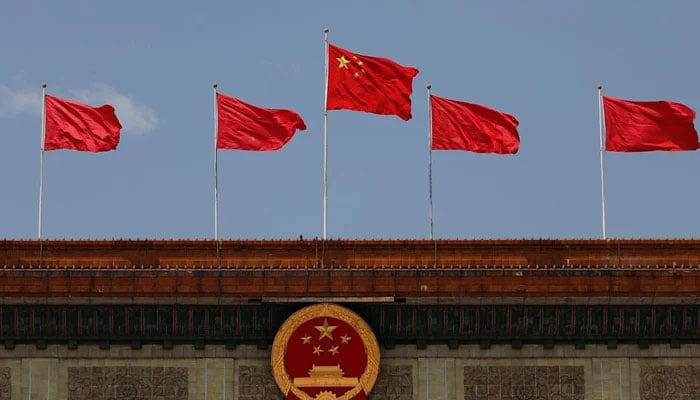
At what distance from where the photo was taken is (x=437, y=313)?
37.4 m

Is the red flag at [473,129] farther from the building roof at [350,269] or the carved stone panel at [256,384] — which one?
the carved stone panel at [256,384]

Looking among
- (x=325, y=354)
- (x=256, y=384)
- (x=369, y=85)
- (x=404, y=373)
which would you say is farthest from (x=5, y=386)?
(x=369, y=85)

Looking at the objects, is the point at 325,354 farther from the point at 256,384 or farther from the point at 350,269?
the point at 350,269

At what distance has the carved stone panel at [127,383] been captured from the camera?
122ft

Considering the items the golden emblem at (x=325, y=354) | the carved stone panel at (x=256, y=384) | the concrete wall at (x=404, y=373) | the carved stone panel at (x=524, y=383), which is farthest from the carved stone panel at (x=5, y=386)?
the carved stone panel at (x=524, y=383)

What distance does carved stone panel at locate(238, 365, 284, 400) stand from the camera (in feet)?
121

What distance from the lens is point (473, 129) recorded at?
39.4m

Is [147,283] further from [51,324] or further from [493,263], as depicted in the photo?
[493,263]

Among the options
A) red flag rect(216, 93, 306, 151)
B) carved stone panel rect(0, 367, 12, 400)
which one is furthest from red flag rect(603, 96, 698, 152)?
carved stone panel rect(0, 367, 12, 400)

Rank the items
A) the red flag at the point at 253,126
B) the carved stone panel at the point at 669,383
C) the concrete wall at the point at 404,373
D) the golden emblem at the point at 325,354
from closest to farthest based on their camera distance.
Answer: the golden emblem at the point at 325,354
the concrete wall at the point at 404,373
the carved stone panel at the point at 669,383
the red flag at the point at 253,126

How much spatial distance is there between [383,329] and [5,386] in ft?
30.9

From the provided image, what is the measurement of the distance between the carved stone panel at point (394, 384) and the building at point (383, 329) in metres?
0.02

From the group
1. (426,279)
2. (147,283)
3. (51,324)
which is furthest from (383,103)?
(51,324)

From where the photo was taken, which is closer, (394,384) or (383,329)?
(394,384)
